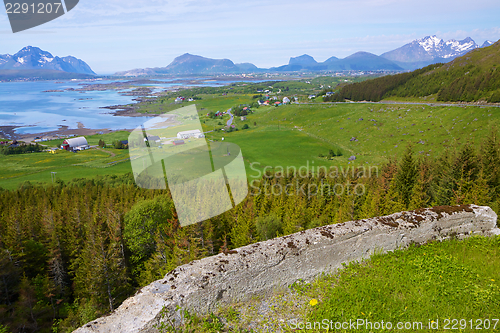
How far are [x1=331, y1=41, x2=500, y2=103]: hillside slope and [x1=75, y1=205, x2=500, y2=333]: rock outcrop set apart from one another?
400 ft

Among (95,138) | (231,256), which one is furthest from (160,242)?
(95,138)

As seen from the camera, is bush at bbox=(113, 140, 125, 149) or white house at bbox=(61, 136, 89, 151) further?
white house at bbox=(61, 136, 89, 151)

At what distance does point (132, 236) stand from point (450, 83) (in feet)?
489

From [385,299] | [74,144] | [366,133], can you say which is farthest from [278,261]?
[74,144]

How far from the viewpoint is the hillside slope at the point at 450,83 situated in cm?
11093

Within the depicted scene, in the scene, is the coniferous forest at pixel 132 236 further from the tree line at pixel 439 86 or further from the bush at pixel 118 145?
the tree line at pixel 439 86

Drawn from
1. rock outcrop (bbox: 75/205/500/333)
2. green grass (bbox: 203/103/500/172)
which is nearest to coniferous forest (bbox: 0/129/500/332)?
rock outcrop (bbox: 75/205/500/333)

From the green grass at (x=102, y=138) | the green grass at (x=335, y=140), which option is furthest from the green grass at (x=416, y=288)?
the green grass at (x=102, y=138)

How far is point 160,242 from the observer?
32.2m

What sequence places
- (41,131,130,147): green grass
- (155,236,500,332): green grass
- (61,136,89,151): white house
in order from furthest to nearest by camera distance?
1. (41,131,130,147): green grass
2. (61,136,89,151): white house
3. (155,236,500,332): green grass

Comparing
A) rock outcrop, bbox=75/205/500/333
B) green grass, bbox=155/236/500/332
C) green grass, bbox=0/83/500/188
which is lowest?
green grass, bbox=0/83/500/188

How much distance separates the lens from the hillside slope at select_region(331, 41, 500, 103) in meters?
111

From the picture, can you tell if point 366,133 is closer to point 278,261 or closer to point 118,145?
point 118,145

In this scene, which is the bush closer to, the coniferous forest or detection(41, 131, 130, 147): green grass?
detection(41, 131, 130, 147): green grass
